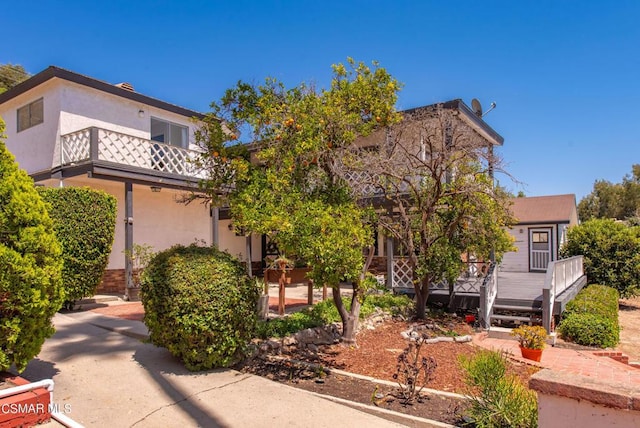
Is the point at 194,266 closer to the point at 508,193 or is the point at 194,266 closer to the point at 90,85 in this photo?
the point at 508,193

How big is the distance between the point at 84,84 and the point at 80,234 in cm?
638

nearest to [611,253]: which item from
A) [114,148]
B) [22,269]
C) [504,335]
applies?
[504,335]

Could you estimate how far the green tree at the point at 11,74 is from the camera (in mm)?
29547

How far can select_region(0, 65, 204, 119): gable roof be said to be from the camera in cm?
1280

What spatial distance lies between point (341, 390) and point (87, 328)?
5.17m

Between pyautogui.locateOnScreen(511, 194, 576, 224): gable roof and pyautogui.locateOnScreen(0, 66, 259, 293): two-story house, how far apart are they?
1596 cm

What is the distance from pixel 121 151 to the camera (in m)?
Result: 13.3

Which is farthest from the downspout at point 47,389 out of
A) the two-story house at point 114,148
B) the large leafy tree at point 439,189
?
the two-story house at point 114,148

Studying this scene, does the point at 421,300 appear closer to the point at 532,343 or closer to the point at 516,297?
the point at 516,297

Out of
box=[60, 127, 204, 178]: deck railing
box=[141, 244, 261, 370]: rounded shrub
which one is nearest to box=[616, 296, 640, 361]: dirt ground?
box=[141, 244, 261, 370]: rounded shrub

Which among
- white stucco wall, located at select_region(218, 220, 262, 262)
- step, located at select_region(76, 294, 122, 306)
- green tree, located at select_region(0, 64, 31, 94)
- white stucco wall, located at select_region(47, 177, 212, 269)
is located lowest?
step, located at select_region(76, 294, 122, 306)

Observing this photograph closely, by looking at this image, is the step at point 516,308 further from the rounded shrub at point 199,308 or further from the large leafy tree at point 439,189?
the rounded shrub at point 199,308

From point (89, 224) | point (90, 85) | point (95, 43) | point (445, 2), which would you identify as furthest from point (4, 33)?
point (445, 2)

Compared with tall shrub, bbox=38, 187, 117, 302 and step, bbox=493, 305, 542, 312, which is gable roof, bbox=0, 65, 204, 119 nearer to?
tall shrub, bbox=38, 187, 117, 302
